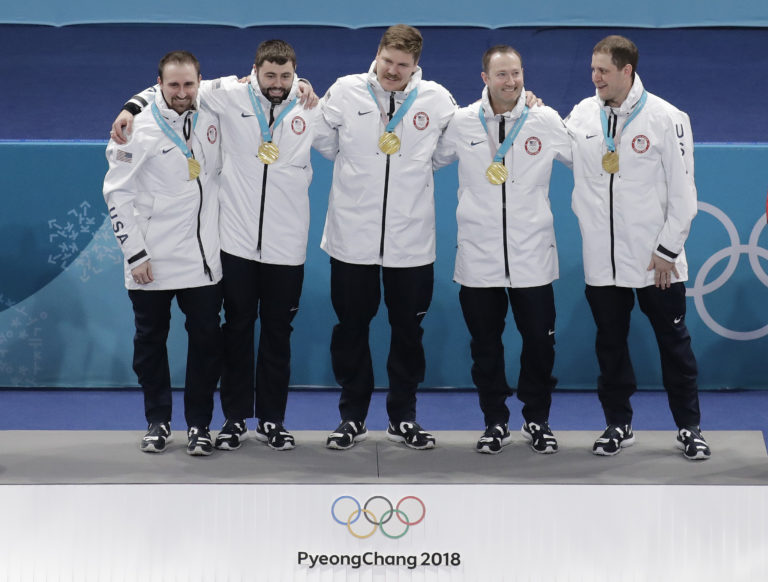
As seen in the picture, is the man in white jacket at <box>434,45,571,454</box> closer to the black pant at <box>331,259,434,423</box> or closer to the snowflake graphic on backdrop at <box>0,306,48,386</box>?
the black pant at <box>331,259,434,423</box>

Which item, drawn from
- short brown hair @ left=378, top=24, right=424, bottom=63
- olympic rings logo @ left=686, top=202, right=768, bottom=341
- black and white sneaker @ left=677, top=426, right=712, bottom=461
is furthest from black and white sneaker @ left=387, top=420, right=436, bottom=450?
olympic rings logo @ left=686, top=202, right=768, bottom=341

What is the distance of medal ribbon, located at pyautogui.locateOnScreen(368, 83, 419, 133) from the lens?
204 inches

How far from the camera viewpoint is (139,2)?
1092 centimetres

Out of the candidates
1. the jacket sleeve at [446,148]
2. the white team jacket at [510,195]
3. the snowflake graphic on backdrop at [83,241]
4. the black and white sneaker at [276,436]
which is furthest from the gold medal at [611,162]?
the snowflake graphic on backdrop at [83,241]

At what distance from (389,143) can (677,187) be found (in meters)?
1.38

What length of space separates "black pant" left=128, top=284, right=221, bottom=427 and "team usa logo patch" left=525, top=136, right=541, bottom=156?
1.65 m

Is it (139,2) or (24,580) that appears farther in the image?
(139,2)

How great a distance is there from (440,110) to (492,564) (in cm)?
215

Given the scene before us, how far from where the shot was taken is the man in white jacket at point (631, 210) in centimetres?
512

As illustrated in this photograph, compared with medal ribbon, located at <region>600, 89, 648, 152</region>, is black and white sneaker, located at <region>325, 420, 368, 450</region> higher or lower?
lower

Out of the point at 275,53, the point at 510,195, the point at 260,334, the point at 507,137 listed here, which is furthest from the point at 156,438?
the point at 507,137

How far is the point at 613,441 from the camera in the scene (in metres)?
5.49

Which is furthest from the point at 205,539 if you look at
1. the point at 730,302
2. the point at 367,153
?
the point at 730,302

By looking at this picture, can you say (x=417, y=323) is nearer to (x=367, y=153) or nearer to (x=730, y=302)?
(x=367, y=153)
